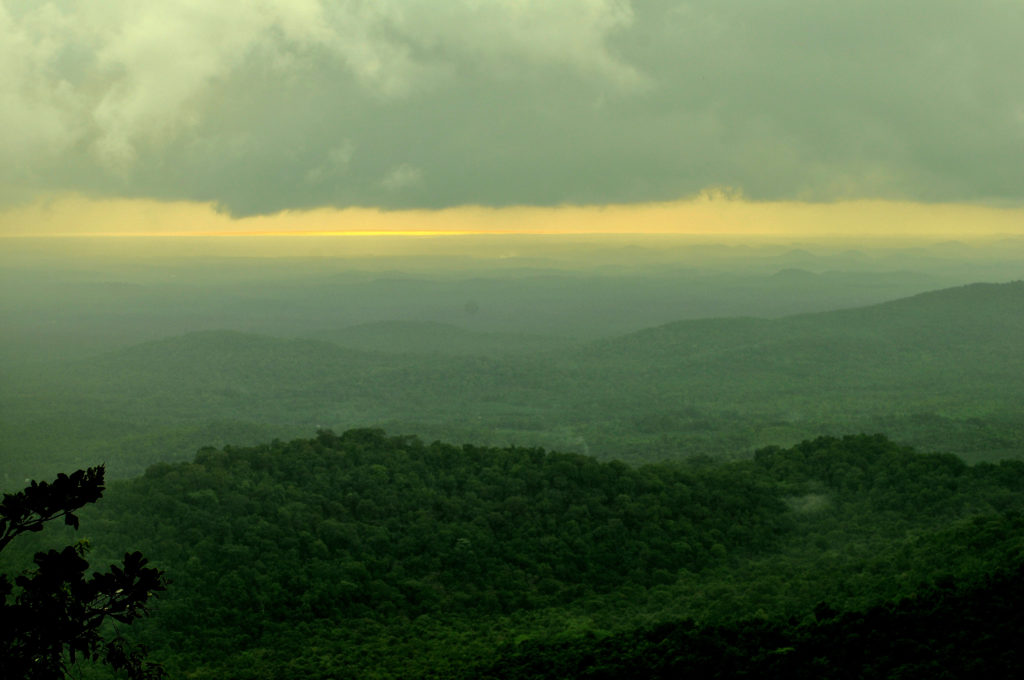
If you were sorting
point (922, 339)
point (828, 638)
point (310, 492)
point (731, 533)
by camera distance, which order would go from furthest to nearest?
1. point (922, 339)
2. point (310, 492)
3. point (731, 533)
4. point (828, 638)

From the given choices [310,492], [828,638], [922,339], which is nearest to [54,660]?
[828,638]

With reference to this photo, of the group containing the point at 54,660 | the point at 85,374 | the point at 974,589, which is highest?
the point at 54,660

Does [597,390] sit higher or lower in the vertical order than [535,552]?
lower

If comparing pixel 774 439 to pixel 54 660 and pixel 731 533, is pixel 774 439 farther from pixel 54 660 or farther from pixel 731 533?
pixel 54 660

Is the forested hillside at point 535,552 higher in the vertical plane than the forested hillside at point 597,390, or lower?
higher

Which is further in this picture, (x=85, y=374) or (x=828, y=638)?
(x=85, y=374)

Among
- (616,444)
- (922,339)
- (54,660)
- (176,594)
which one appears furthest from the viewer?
(922,339)

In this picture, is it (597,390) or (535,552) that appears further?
(597,390)

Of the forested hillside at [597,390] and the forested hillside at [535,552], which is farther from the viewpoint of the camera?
the forested hillside at [597,390]
